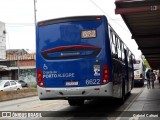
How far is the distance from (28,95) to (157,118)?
20890 millimetres

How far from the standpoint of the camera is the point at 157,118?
12477 mm

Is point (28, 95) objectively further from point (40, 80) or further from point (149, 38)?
point (40, 80)

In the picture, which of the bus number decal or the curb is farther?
the curb

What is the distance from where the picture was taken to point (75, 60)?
1322cm

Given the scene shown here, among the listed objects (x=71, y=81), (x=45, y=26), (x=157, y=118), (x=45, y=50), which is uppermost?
(x=45, y=26)

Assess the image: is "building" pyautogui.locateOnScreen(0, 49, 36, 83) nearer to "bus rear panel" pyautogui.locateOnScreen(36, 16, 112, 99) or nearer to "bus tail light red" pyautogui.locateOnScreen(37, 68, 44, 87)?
"bus tail light red" pyautogui.locateOnScreen(37, 68, 44, 87)

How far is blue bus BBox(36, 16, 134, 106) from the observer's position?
13016mm

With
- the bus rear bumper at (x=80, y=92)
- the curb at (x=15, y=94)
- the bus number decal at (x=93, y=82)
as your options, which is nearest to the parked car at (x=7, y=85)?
the curb at (x=15, y=94)

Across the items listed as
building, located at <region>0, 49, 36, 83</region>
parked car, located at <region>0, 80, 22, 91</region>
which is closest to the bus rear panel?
parked car, located at <region>0, 80, 22, 91</region>

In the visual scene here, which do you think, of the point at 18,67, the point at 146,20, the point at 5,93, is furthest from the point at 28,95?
the point at 18,67

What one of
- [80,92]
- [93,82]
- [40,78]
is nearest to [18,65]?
[40,78]

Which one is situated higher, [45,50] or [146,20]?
[146,20]

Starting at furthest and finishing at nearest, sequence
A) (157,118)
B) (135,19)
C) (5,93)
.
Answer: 1. (5,93)
2. (135,19)
3. (157,118)

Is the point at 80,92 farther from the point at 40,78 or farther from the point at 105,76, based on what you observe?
the point at 40,78
